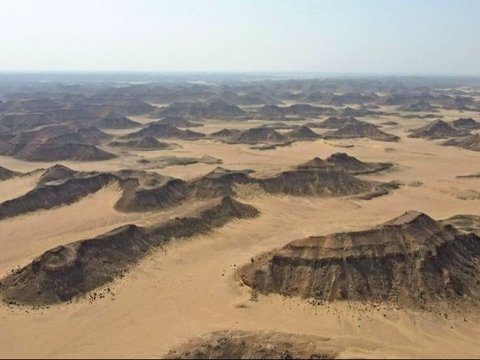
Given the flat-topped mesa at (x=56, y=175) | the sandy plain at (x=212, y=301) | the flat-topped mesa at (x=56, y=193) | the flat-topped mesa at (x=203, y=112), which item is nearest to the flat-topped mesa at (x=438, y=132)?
the sandy plain at (x=212, y=301)

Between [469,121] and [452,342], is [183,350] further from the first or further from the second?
[469,121]

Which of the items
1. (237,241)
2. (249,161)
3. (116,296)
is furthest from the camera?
(249,161)

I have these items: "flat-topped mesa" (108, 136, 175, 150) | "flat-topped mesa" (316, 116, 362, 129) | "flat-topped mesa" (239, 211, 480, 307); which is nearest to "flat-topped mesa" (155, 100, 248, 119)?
"flat-topped mesa" (316, 116, 362, 129)

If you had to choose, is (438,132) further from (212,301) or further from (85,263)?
(85,263)

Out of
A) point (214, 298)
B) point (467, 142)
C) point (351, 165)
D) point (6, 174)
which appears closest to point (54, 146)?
point (6, 174)

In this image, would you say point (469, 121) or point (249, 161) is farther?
point (469, 121)

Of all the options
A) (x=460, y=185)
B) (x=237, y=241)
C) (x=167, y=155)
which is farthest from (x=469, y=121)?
(x=237, y=241)

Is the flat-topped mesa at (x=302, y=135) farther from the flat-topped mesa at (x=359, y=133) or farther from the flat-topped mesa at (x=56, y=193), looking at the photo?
the flat-topped mesa at (x=56, y=193)
